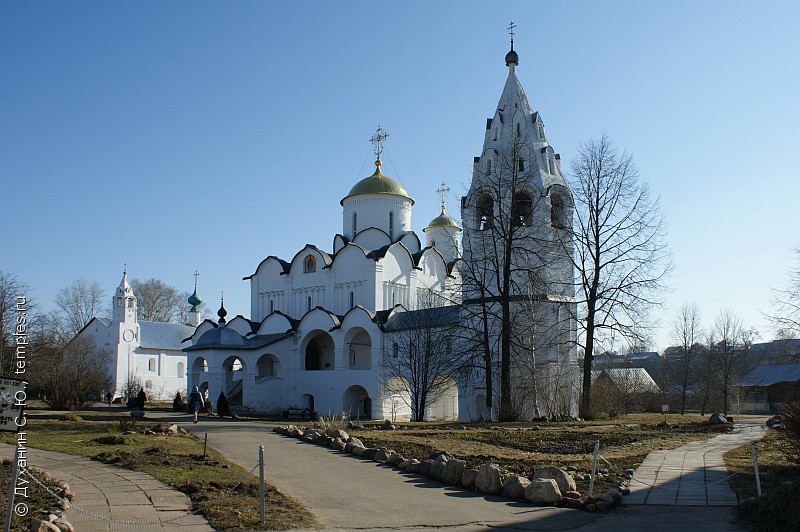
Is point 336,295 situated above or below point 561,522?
above

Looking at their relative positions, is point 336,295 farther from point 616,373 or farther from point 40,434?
point 40,434

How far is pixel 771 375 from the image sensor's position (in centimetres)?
5244

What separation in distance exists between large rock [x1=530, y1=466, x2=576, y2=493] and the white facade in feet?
152

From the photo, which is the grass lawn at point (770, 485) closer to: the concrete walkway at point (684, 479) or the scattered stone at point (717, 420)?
the concrete walkway at point (684, 479)

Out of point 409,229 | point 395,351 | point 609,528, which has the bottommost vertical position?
point 609,528

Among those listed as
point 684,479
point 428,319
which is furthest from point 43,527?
point 428,319

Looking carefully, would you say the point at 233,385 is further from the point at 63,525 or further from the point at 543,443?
the point at 63,525

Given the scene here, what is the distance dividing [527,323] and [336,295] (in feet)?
46.5

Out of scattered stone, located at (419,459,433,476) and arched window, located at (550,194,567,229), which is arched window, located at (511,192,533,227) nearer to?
arched window, located at (550,194,567,229)

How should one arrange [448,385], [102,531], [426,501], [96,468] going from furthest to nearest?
[448,385] → [96,468] → [426,501] → [102,531]

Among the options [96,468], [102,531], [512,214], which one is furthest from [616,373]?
[102,531]

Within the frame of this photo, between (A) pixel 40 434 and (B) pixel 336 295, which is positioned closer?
(A) pixel 40 434

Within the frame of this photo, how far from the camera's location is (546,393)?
88.4 ft

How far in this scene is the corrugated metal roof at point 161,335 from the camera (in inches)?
2175
